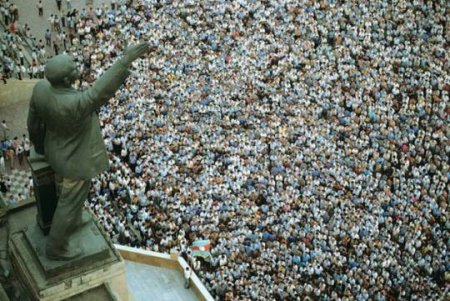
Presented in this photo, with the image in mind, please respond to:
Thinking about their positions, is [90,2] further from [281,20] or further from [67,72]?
[67,72]

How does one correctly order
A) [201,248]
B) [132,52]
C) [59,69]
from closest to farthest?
[132,52] → [59,69] → [201,248]

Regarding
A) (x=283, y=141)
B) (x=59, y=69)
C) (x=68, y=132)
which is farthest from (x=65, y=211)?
(x=283, y=141)

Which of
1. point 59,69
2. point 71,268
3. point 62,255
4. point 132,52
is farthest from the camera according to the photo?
point 71,268

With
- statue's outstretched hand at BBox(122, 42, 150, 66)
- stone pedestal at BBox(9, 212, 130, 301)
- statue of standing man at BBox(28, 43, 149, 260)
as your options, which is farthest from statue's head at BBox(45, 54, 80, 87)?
stone pedestal at BBox(9, 212, 130, 301)

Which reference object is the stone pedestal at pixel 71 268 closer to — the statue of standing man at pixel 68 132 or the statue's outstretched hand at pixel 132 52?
the statue of standing man at pixel 68 132

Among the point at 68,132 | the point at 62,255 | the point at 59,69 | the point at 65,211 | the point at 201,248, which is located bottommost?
the point at 201,248

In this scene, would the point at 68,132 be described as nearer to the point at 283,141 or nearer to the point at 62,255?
the point at 62,255
